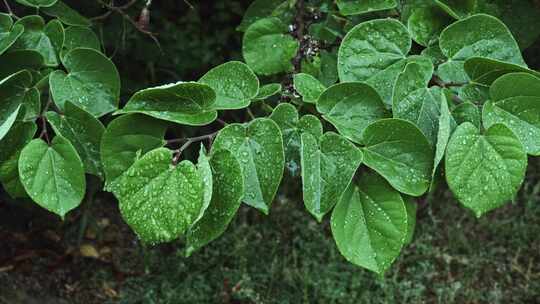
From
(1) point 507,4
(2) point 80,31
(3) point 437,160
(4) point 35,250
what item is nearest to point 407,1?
(1) point 507,4

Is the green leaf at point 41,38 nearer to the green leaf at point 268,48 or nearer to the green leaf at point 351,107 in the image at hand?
the green leaf at point 268,48

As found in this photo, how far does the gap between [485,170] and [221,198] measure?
392 millimetres

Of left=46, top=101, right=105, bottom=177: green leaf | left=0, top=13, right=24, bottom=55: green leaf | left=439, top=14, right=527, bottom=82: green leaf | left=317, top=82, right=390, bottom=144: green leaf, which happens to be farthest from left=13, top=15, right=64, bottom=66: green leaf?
left=439, top=14, right=527, bottom=82: green leaf

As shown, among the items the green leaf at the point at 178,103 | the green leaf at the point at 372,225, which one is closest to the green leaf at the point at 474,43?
the green leaf at the point at 372,225

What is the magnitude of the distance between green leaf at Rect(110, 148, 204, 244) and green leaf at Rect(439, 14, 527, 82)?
0.47 m

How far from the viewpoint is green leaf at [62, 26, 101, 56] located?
123 cm

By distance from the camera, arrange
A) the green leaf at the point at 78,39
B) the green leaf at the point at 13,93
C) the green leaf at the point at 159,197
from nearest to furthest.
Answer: the green leaf at the point at 159,197, the green leaf at the point at 13,93, the green leaf at the point at 78,39

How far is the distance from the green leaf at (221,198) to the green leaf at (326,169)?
0.10 m

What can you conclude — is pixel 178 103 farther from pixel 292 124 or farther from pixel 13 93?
pixel 13 93

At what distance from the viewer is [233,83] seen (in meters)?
1.06

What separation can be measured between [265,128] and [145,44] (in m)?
1.34

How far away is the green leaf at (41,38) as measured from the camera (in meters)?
1.19

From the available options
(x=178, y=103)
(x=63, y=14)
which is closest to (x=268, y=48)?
(x=178, y=103)

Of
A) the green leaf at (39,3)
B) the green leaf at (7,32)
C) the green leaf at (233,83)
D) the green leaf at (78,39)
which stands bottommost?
the green leaf at (78,39)
